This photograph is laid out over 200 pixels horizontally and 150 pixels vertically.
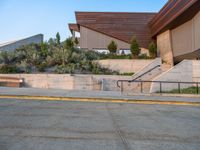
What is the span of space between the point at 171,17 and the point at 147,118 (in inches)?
825

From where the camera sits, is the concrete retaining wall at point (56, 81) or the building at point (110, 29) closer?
the concrete retaining wall at point (56, 81)

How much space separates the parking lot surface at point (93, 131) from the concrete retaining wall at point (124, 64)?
15.6 m

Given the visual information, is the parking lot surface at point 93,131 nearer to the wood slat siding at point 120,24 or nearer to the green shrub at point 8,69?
the green shrub at point 8,69

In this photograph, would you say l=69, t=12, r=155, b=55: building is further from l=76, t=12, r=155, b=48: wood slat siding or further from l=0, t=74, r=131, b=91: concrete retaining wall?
l=0, t=74, r=131, b=91: concrete retaining wall

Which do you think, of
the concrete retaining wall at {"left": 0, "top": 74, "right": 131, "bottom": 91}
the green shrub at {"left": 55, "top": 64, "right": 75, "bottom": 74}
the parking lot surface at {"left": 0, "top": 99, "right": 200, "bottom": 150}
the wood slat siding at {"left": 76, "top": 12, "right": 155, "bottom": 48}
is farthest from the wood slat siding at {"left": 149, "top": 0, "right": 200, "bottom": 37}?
the parking lot surface at {"left": 0, "top": 99, "right": 200, "bottom": 150}

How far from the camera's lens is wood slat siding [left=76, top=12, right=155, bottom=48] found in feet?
115

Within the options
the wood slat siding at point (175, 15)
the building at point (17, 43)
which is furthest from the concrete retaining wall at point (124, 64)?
the building at point (17, 43)

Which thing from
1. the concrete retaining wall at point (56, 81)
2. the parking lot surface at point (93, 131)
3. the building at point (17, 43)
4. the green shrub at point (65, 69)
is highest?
the building at point (17, 43)

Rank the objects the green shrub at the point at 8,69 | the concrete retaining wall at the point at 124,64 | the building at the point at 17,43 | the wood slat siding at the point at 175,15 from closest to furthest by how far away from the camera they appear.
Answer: the green shrub at the point at 8,69 → the wood slat siding at the point at 175,15 → the concrete retaining wall at the point at 124,64 → the building at the point at 17,43

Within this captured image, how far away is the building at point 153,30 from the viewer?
2411 centimetres

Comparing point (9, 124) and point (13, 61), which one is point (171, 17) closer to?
point (13, 61)

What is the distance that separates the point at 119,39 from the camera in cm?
3494

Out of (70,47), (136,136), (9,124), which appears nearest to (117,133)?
(136,136)

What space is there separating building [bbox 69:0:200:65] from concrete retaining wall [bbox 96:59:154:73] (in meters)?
5.54
